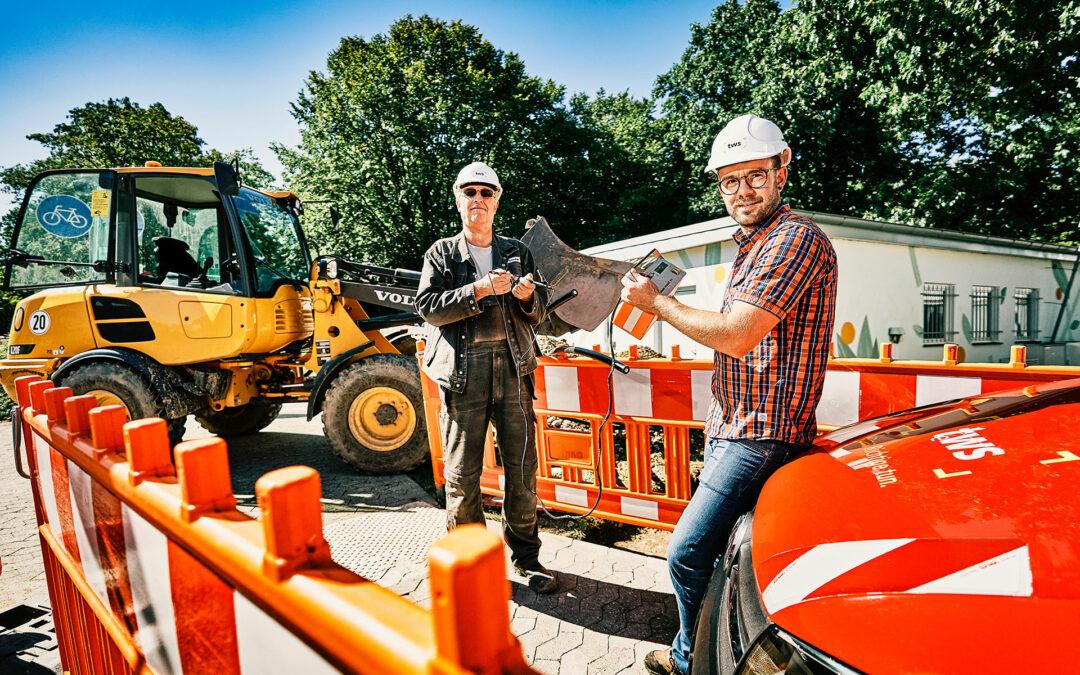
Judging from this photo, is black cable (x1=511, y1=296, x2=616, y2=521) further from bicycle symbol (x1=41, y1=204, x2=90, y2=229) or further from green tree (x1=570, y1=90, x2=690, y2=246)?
green tree (x1=570, y1=90, x2=690, y2=246)

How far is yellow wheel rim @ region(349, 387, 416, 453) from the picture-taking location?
5.23 meters

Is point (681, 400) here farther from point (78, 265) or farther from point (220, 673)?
point (78, 265)

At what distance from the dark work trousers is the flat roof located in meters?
6.74

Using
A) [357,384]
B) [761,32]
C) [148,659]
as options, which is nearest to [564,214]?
[761,32]

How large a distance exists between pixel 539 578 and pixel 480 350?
1372mm

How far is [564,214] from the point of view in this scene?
26.7m

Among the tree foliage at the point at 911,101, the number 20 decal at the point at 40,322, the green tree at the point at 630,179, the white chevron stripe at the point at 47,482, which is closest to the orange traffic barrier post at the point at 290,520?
the white chevron stripe at the point at 47,482

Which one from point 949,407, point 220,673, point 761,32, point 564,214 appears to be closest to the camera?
point 220,673

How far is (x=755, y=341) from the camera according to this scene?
1603 mm

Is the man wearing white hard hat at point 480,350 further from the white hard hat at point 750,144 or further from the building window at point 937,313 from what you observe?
the building window at point 937,313

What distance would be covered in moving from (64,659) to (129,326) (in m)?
4.12

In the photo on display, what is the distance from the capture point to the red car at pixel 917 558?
3.02 ft

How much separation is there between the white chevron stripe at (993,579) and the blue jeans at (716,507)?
0.69 metres

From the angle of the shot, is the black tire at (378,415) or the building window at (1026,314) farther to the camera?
the building window at (1026,314)
